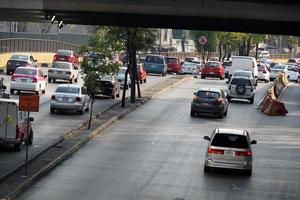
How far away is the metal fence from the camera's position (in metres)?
87.1

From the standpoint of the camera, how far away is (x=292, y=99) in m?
59.2

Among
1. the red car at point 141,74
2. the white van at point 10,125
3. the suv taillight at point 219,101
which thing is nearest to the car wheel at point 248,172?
the white van at point 10,125

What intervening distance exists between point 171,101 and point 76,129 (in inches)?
672

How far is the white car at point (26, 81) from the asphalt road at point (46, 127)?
0.78 m

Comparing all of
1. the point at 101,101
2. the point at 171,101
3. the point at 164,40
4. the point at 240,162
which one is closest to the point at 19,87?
the point at 101,101

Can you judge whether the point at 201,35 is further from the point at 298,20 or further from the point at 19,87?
the point at 298,20

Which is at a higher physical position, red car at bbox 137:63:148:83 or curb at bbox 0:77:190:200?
red car at bbox 137:63:148:83

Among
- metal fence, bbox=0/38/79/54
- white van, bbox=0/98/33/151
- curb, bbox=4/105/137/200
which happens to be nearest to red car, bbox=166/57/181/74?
metal fence, bbox=0/38/79/54

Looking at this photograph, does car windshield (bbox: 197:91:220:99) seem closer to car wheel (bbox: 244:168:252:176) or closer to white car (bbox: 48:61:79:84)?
car wheel (bbox: 244:168:252:176)

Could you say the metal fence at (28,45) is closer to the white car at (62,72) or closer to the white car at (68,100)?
the white car at (62,72)

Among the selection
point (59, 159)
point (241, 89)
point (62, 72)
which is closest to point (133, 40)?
point (241, 89)

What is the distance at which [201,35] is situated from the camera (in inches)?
4193

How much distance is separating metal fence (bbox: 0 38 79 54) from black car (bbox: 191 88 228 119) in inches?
1644

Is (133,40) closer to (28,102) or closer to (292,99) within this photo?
(292,99)
